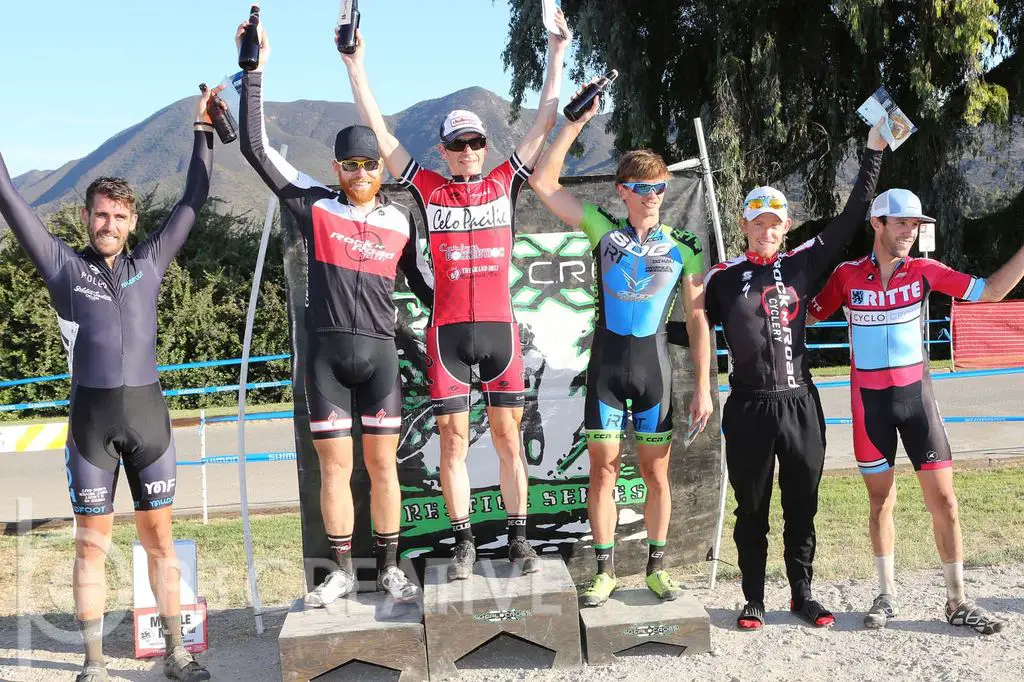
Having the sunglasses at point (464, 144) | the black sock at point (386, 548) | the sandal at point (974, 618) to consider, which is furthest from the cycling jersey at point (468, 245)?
the sandal at point (974, 618)

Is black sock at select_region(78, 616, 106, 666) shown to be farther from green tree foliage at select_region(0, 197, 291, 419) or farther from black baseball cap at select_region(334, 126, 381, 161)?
green tree foliage at select_region(0, 197, 291, 419)

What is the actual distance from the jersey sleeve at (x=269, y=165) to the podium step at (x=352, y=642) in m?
1.97

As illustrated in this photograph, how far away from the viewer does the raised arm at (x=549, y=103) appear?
4.66 meters

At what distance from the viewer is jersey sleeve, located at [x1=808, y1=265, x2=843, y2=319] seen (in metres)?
4.77

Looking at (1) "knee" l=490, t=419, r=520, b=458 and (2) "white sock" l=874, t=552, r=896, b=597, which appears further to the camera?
(2) "white sock" l=874, t=552, r=896, b=597

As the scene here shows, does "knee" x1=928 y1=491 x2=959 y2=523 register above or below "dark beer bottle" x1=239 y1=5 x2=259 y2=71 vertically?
below

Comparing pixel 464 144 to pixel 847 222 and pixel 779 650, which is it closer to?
pixel 847 222

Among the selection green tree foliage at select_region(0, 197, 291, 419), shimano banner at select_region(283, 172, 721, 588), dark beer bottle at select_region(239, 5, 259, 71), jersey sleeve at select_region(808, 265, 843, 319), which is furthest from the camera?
green tree foliage at select_region(0, 197, 291, 419)

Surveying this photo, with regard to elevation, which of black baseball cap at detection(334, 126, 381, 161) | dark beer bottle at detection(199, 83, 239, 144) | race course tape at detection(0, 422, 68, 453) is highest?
dark beer bottle at detection(199, 83, 239, 144)

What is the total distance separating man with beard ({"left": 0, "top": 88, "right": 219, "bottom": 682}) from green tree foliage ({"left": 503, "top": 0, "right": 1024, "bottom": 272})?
1078 centimetres

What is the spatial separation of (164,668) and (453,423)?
1912 millimetres

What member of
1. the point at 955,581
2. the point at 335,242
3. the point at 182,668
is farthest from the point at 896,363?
the point at 182,668

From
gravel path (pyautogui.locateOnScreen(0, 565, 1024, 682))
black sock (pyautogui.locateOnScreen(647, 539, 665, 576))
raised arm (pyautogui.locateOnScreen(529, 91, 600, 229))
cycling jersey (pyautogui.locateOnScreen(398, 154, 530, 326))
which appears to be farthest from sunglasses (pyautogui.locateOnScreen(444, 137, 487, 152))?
gravel path (pyautogui.locateOnScreen(0, 565, 1024, 682))

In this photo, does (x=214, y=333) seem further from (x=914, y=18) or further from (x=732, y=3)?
(x=914, y=18)
